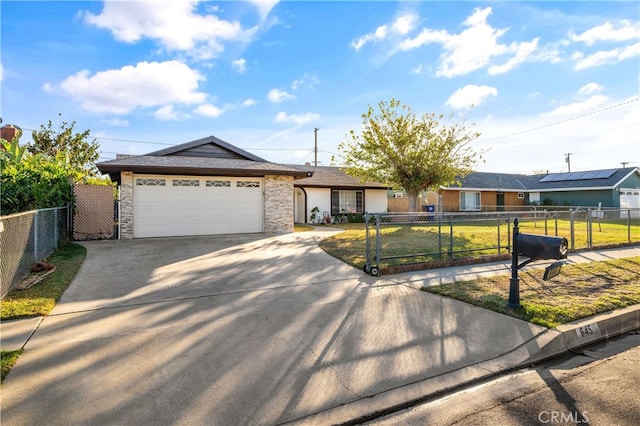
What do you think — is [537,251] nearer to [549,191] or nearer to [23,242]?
[23,242]

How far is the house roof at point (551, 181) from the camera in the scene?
28.5 m

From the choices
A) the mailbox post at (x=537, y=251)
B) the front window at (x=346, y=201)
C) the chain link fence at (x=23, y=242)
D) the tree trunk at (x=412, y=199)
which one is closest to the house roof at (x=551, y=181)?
the front window at (x=346, y=201)

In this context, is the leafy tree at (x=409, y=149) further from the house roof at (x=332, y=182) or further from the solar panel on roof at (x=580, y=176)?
the solar panel on roof at (x=580, y=176)

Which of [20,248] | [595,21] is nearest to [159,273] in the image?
[20,248]

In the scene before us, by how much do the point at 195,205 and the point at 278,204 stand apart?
348 centimetres

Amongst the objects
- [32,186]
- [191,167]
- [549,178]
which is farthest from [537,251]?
[549,178]

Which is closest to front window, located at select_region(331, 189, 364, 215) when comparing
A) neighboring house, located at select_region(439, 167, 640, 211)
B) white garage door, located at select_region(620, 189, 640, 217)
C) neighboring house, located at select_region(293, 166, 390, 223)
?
neighboring house, located at select_region(293, 166, 390, 223)

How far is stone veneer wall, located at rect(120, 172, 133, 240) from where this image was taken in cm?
1268

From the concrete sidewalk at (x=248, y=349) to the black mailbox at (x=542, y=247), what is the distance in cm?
102

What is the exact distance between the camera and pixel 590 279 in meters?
7.18

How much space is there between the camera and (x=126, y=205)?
41.8 feet

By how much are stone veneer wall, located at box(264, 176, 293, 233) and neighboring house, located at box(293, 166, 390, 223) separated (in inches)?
231

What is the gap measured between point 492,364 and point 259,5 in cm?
1025

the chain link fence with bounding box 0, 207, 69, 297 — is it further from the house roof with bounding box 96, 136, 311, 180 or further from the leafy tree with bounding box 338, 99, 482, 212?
the leafy tree with bounding box 338, 99, 482, 212
